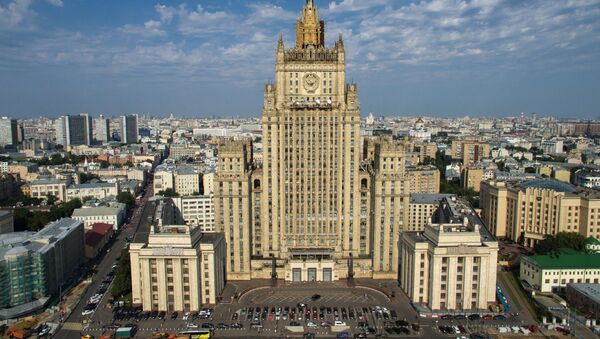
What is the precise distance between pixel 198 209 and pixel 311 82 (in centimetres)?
4915

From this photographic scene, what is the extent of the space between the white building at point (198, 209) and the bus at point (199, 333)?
53.1m

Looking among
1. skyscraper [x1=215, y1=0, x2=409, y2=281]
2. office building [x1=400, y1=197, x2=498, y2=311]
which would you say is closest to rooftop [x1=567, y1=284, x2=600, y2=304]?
office building [x1=400, y1=197, x2=498, y2=311]

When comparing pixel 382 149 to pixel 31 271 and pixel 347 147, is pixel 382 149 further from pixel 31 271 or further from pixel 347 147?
pixel 31 271

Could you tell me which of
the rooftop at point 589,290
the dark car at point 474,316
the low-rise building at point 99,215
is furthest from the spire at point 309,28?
the low-rise building at point 99,215

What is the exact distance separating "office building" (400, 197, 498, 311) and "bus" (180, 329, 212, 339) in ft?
102

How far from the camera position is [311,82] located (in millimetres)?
86438

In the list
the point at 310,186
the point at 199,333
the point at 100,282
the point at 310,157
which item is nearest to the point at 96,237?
the point at 100,282

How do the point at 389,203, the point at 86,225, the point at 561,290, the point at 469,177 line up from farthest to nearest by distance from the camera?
the point at 469,177, the point at 86,225, the point at 389,203, the point at 561,290

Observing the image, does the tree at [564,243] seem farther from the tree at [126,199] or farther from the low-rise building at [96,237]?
the tree at [126,199]

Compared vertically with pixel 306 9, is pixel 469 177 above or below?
below

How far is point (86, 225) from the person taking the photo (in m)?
118

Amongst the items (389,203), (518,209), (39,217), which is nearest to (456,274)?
(389,203)

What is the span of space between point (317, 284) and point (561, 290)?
3959cm

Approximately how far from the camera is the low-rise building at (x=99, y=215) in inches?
4665
